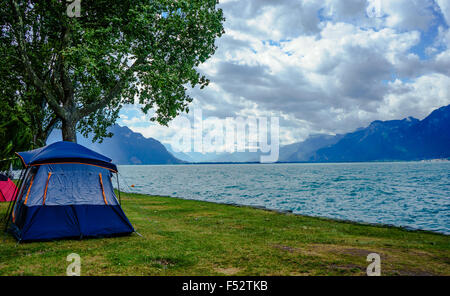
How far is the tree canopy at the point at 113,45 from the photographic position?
53.7 ft

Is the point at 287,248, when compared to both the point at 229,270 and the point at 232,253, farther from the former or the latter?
the point at 229,270

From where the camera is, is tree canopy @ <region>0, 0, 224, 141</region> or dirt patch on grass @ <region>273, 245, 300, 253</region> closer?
dirt patch on grass @ <region>273, 245, 300, 253</region>

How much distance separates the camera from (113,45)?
16.0 m

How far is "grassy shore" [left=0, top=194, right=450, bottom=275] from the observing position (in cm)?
770

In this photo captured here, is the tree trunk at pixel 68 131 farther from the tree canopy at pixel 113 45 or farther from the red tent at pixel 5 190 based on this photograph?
the red tent at pixel 5 190

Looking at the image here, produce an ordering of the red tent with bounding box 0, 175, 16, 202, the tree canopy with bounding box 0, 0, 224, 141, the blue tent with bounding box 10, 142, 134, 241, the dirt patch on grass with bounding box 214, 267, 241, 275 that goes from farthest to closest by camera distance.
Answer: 1. the red tent with bounding box 0, 175, 16, 202
2. the tree canopy with bounding box 0, 0, 224, 141
3. the blue tent with bounding box 10, 142, 134, 241
4. the dirt patch on grass with bounding box 214, 267, 241, 275

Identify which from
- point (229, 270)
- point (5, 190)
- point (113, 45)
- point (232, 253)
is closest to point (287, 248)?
point (232, 253)

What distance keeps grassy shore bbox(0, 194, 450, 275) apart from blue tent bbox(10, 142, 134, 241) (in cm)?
50

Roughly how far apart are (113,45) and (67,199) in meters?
9.00

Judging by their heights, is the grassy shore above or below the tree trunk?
below

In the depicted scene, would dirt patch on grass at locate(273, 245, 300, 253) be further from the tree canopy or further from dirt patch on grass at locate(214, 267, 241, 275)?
the tree canopy

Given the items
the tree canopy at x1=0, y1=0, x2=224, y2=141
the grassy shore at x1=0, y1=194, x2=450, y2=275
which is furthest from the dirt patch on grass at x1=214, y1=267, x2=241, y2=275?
the tree canopy at x1=0, y1=0, x2=224, y2=141
